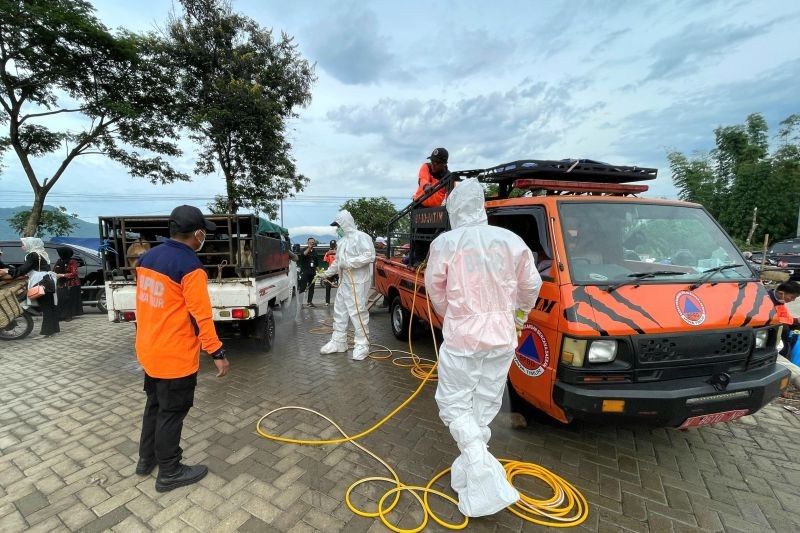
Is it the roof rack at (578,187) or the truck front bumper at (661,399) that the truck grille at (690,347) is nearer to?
the truck front bumper at (661,399)

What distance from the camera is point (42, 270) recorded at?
22.0 feet

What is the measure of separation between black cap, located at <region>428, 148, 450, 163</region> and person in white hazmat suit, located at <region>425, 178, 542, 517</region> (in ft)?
9.02

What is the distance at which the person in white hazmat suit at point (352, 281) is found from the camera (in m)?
5.27

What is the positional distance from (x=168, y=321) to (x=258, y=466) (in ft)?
4.29

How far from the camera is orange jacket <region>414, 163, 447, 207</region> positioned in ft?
16.3

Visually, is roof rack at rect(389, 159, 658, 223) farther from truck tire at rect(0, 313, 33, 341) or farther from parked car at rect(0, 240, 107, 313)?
parked car at rect(0, 240, 107, 313)

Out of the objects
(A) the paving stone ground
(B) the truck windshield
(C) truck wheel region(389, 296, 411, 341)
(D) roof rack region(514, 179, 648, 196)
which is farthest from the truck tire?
(B) the truck windshield

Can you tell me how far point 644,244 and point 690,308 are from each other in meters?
0.80

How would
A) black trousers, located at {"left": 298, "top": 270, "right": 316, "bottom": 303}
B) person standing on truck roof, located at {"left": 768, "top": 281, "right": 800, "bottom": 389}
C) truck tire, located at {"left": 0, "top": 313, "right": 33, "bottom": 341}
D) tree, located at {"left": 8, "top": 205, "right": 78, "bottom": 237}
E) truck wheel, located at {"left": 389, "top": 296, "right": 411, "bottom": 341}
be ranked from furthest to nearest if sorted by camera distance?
tree, located at {"left": 8, "top": 205, "right": 78, "bottom": 237} < black trousers, located at {"left": 298, "top": 270, "right": 316, "bottom": 303} < truck tire, located at {"left": 0, "top": 313, "right": 33, "bottom": 341} < truck wheel, located at {"left": 389, "top": 296, "right": 411, "bottom": 341} < person standing on truck roof, located at {"left": 768, "top": 281, "right": 800, "bottom": 389}

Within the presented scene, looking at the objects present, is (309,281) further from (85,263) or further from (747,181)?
(747,181)

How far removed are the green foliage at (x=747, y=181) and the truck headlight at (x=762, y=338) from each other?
21.7 metres

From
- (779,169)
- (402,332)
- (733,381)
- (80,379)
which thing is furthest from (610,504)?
(779,169)

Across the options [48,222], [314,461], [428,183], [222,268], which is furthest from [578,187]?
[48,222]

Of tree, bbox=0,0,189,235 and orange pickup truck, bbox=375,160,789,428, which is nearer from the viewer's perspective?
orange pickup truck, bbox=375,160,789,428
